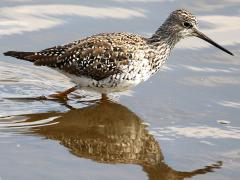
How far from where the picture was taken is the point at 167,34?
10594mm

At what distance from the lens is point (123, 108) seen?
32.9 ft

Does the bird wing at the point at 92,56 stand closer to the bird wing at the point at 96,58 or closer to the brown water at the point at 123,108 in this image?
the bird wing at the point at 96,58

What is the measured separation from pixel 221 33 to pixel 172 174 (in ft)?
15.1

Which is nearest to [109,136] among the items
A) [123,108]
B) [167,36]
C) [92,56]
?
[123,108]

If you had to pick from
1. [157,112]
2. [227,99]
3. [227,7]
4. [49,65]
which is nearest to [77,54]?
[49,65]

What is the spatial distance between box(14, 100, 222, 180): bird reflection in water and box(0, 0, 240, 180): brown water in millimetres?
13

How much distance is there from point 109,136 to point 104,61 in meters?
1.29

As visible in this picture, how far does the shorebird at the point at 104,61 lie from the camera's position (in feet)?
32.2

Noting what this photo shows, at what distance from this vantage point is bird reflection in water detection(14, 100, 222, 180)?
8.21 meters

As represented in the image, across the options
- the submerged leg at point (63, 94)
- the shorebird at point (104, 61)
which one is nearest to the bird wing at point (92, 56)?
the shorebird at point (104, 61)

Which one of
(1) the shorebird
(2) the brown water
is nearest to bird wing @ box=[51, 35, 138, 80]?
(1) the shorebird

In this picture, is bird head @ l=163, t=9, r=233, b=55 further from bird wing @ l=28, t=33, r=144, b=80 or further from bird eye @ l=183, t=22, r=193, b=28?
bird wing @ l=28, t=33, r=144, b=80

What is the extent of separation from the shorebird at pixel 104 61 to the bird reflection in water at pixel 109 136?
1.34 ft

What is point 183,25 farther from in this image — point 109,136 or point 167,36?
point 109,136
